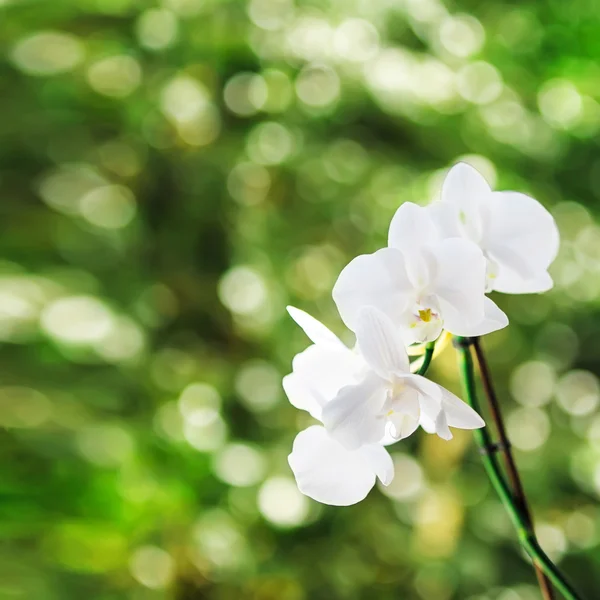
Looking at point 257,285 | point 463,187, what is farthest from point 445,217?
point 257,285

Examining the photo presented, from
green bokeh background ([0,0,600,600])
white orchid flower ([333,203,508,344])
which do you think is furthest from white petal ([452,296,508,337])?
green bokeh background ([0,0,600,600])

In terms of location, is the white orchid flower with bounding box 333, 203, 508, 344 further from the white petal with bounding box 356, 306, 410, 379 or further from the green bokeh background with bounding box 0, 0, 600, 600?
the green bokeh background with bounding box 0, 0, 600, 600

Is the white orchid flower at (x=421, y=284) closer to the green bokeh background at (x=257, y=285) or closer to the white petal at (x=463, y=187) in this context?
the white petal at (x=463, y=187)

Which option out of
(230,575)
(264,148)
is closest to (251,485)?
Result: (230,575)

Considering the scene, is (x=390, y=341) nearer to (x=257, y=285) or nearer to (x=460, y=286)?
(x=460, y=286)

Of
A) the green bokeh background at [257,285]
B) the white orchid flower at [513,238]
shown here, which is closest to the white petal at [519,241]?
the white orchid flower at [513,238]

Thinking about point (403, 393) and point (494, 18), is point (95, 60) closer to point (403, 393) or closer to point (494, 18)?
point (494, 18)
